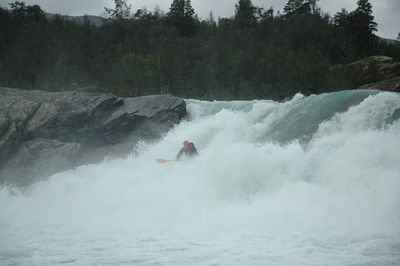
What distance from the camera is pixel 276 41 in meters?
45.4

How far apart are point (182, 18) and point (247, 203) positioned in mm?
54294

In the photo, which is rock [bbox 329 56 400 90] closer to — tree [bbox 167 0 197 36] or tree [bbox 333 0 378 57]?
tree [bbox 333 0 378 57]

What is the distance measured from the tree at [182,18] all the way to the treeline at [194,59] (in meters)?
9.94

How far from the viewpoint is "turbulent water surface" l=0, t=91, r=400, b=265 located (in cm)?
657

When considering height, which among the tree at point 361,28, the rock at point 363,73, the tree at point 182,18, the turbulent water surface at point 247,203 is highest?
the tree at point 182,18

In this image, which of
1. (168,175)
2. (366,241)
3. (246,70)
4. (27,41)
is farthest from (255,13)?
(366,241)

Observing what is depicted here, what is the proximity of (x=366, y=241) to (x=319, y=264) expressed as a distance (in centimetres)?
143

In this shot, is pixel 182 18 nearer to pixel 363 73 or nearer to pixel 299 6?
pixel 299 6

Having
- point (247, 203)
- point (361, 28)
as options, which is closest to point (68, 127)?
point (247, 203)

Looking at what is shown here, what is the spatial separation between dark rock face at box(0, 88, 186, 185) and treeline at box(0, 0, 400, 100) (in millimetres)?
19036

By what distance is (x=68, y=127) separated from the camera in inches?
586

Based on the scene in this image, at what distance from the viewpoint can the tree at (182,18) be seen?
194 feet

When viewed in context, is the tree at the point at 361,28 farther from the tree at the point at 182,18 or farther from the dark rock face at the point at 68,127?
the dark rock face at the point at 68,127

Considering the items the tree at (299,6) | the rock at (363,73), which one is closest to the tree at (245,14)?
the tree at (299,6)
